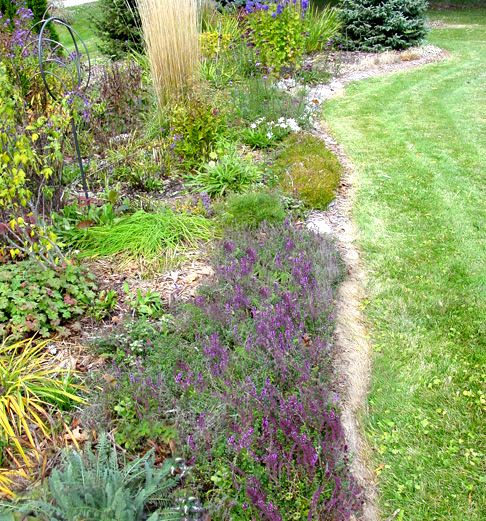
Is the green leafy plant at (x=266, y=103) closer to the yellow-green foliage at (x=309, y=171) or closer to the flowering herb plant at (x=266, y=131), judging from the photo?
A: the flowering herb plant at (x=266, y=131)

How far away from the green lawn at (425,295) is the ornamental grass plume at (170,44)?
7.11ft

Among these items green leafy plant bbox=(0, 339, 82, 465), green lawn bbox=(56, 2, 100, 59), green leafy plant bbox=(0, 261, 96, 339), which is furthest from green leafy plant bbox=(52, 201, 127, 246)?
green lawn bbox=(56, 2, 100, 59)

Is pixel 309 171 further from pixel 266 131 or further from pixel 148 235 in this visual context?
pixel 148 235

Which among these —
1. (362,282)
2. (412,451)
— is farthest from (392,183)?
(412,451)

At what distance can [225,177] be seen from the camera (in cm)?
448

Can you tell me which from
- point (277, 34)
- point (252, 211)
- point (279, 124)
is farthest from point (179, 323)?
point (277, 34)

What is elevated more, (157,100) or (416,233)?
(157,100)

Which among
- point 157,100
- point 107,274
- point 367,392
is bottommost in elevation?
point 367,392

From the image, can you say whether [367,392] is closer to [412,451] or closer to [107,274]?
[412,451]

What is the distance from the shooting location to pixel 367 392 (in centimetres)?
261

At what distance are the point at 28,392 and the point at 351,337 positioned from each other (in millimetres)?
1961

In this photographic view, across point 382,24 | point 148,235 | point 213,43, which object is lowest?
point 148,235

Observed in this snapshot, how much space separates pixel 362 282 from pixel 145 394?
195 centimetres

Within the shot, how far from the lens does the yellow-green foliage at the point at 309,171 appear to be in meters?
4.41
